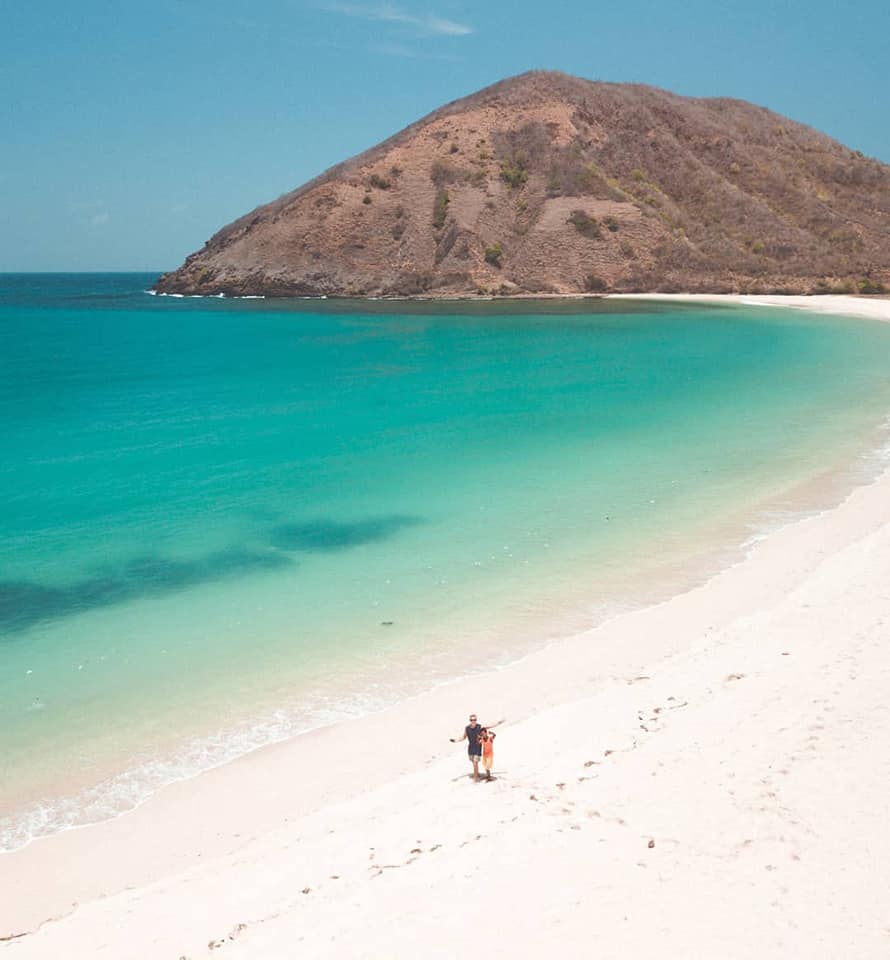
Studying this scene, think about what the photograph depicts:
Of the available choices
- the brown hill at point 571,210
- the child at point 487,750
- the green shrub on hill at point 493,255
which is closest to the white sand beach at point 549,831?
the child at point 487,750

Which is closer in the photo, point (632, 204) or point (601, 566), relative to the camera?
point (601, 566)

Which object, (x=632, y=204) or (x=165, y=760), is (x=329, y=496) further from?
(x=632, y=204)

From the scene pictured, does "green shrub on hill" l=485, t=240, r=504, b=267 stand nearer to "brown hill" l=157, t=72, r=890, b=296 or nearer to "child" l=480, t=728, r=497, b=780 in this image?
"brown hill" l=157, t=72, r=890, b=296

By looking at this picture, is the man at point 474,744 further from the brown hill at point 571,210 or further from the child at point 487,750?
the brown hill at point 571,210

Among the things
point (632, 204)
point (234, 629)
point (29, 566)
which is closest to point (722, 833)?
point (234, 629)

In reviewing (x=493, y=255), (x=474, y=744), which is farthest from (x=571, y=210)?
(x=474, y=744)

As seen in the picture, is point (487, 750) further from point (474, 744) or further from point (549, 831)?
point (549, 831)

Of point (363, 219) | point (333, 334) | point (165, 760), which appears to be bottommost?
point (165, 760)
